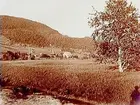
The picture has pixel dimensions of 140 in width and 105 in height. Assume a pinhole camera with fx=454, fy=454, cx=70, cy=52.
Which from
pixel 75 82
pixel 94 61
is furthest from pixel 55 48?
pixel 75 82

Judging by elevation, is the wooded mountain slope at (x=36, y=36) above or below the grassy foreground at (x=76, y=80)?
above

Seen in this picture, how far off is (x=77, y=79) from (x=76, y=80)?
0.02 m

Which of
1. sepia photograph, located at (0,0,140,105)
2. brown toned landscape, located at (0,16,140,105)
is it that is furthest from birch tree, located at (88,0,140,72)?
brown toned landscape, located at (0,16,140,105)

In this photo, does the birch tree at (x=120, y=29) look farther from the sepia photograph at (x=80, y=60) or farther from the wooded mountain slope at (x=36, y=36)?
the wooded mountain slope at (x=36, y=36)

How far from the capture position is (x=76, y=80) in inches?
255

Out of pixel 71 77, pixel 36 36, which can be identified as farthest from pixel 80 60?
pixel 36 36

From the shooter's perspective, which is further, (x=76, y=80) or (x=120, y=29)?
(x=120, y=29)

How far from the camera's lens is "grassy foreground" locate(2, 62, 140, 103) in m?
6.20

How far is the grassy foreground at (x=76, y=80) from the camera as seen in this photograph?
6203 mm

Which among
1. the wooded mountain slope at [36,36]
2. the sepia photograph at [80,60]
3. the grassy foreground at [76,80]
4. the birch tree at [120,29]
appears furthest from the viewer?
the wooded mountain slope at [36,36]

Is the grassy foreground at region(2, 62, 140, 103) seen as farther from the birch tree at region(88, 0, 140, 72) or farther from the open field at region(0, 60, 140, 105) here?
the birch tree at region(88, 0, 140, 72)

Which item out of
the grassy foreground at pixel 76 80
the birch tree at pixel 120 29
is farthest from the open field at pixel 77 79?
the birch tree at pixel 120 29

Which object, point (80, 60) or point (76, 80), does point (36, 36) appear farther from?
point (76, 80)

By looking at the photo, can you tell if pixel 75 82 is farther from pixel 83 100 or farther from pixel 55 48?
pixel 55 48
